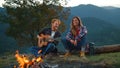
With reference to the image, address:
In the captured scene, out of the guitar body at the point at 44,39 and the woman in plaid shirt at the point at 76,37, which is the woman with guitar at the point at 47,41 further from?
the woman in plaid shirt at the point at 76,37

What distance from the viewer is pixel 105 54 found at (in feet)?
45.8

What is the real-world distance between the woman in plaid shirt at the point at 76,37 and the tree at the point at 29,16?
2708 cm

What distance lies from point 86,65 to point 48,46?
1.60m

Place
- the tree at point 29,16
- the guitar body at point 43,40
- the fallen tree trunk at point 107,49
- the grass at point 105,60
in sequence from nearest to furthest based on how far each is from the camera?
the grass at point 105,60, the guitar body at point 43,40, the fallen tree trunk at point 107,49, the tree at point 29,16

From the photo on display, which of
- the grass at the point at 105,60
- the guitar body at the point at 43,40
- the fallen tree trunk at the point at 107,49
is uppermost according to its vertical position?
the guitar body at the point at 43,40

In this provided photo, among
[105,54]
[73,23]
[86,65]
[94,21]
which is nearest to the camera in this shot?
[86,65]

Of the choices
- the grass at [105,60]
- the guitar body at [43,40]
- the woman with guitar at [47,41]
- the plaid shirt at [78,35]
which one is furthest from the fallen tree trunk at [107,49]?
the guitar body at [43,40]

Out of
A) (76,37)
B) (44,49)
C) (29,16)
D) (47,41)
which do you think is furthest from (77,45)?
(29,16)

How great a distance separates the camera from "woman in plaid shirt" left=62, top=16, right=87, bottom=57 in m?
12.7

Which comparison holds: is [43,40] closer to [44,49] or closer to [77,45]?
[44,49]

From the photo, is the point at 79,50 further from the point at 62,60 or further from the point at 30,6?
the point at 30,6

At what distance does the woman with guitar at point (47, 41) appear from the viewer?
1270 centimetres

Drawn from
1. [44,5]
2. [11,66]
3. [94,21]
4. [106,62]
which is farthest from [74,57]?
[94,21]

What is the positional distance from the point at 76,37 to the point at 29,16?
30198 millimetres
